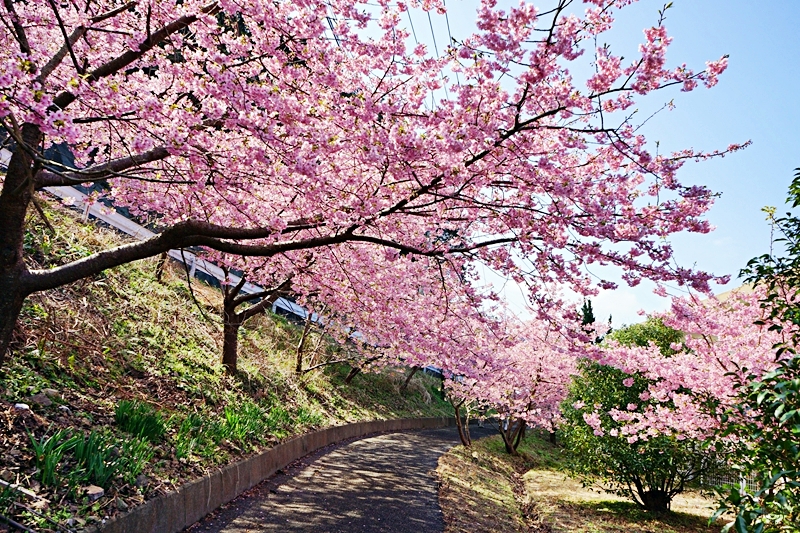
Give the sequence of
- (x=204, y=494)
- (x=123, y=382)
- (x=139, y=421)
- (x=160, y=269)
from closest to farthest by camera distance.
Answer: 1. (x=139, y=421)
2. (x=204, y=494)
3. (x=123, y=382)
4. (x=160, y=269)

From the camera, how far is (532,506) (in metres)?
12.6

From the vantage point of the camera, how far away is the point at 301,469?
906cm

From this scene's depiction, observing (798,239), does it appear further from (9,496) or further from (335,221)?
(9,496)

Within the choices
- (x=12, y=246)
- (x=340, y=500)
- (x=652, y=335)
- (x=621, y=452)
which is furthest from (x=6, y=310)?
(x=652, y=335)

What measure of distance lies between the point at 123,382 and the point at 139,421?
1560 mm

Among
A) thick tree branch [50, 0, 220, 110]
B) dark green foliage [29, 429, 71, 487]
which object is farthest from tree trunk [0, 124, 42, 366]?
dark green foliage [29, 429, 71, 487]

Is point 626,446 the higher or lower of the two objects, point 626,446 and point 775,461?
the lower

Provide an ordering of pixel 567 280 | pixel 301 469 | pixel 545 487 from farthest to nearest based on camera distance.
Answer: pixel 545 487 < pixel 301 469 < pixel 567 280

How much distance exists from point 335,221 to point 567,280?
123 inches

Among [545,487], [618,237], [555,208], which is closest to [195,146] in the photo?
[555,208]

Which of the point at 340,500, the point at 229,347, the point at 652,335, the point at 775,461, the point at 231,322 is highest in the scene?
the point at 652,335

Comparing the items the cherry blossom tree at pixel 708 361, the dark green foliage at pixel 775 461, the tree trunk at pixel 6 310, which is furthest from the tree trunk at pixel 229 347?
the dark green foliage at pixel 775 461

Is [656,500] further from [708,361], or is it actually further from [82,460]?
[82,460]

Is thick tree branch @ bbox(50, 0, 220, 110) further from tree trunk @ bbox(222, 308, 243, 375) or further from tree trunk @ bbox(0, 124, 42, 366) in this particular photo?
tree trunk @ bbox(222, 308, 243, 375)
